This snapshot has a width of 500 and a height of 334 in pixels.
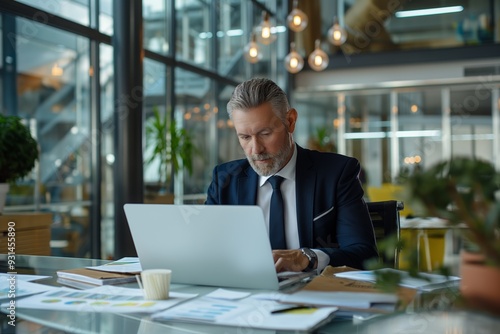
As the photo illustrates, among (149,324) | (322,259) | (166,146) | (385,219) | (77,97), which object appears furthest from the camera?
(166,146)

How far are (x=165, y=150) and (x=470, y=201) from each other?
6.00 m

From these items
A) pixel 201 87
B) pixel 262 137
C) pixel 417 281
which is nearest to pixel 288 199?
pixel 262 137

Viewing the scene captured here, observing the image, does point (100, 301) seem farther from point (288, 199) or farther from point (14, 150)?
point (14, 150)

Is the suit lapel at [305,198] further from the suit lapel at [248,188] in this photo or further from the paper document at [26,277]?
the paper document at [26,277]

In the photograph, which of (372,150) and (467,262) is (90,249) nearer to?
(467,262)

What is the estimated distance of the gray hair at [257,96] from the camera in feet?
7.60

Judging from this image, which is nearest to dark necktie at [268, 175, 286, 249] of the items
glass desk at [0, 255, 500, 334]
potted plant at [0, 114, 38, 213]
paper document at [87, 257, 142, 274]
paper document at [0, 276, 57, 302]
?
paper document at [87, 257, 142, 274]

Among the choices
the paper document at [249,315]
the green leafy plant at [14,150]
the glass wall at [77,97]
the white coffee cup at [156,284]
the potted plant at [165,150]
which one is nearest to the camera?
the paper document at [249,315]

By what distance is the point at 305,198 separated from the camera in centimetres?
238

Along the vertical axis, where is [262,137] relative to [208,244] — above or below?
above

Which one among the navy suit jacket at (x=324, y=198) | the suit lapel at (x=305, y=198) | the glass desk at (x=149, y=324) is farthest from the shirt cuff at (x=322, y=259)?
the glass desk at (x=149, y=324)

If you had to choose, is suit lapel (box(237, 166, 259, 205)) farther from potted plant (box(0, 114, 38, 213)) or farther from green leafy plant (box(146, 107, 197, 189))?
green leafy plant (box(146, 107, 197, 189))

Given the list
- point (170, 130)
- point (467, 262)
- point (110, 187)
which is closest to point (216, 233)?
point (467, 262)

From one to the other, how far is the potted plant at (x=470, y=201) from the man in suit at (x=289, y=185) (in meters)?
1.31
